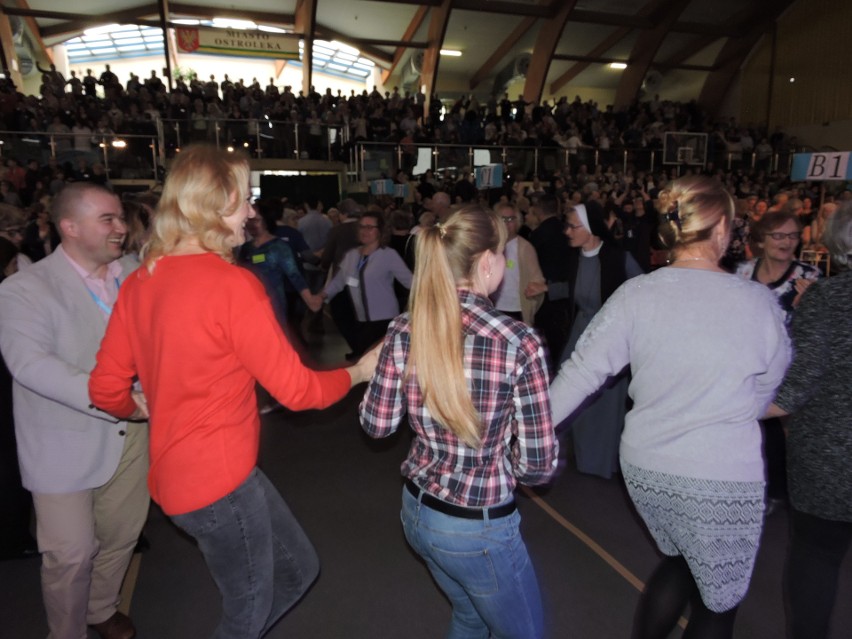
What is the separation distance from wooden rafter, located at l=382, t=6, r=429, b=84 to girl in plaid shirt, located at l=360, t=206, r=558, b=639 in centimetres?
2409

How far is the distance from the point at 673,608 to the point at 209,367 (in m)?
1.57

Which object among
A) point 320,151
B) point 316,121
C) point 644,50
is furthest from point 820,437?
point 644,50

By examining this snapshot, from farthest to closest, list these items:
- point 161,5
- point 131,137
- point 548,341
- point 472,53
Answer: point 472,53 < point 161,5 < point 131,137 < point 548,341

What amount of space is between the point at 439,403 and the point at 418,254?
392 mm

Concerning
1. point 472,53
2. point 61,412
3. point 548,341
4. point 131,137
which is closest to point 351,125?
point 131,137

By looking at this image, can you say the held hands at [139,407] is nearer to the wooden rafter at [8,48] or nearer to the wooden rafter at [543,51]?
the wooden rafter at [8,48]

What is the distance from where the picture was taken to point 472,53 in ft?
87.0

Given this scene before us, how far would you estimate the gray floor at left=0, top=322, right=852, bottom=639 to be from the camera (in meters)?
2.86

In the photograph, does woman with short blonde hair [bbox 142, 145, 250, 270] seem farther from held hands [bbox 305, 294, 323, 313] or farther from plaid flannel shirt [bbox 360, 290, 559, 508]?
held hands [bbox 305, 294, 323, 313]

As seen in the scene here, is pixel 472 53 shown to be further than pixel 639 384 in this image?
Yes

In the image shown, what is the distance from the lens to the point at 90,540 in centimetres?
234

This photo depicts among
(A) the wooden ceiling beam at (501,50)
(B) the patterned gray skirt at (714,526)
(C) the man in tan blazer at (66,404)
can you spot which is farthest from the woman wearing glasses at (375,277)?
(A) the wooden ceiling beam at (501,50)

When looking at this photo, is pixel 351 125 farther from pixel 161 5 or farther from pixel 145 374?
pixel 145 374

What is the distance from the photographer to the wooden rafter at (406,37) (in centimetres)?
2347
